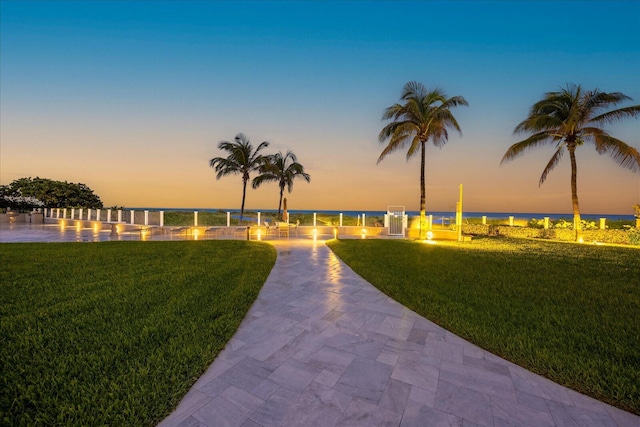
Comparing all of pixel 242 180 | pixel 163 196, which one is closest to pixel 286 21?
pixel 242 180

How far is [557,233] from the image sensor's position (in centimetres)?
1344

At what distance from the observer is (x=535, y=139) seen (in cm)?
1341

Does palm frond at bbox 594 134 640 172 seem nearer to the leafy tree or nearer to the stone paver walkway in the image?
the stone paver walkway

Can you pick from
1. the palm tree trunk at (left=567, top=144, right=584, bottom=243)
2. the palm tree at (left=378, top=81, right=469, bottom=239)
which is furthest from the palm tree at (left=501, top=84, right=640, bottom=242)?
the palm tree at (left=378, top=81, right=469, bottom=239)

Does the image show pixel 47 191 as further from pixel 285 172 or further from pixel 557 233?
pixel 557 233

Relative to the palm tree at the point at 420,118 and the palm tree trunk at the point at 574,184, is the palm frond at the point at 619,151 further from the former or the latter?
the palm tree at the point at 420,118

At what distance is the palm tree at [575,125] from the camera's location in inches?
452

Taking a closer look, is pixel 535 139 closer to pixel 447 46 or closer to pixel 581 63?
pixel 581 63

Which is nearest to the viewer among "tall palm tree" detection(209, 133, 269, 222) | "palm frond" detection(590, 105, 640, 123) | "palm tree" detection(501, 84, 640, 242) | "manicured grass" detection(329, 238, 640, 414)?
"manicured grass" detection(329, 238, 640, 414)

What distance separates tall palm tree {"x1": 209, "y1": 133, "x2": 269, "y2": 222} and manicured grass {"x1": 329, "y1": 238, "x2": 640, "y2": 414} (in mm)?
14599

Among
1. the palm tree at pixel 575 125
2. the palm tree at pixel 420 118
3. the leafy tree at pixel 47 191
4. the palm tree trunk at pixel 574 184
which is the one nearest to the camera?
the palm tree at pixel 575 125

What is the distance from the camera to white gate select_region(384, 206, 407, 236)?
17069 millimetres

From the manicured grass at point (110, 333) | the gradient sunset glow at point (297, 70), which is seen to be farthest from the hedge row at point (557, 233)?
the manicured grass at point (110, 333)

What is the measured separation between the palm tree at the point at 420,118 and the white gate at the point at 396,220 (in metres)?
3.53
